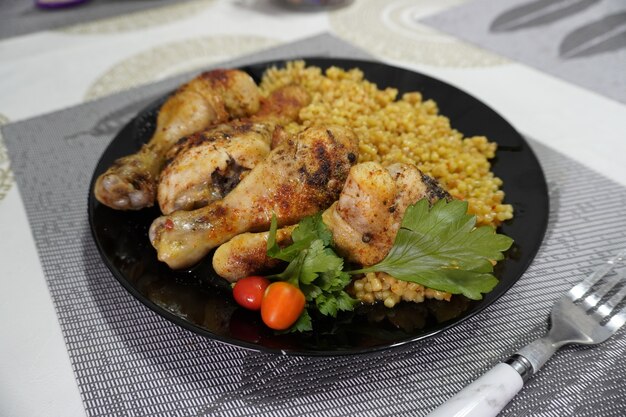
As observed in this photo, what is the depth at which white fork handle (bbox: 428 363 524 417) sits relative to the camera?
1.29 m

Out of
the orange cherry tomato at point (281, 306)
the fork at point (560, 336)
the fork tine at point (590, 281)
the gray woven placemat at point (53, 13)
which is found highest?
the fork tine at point (590, 281)

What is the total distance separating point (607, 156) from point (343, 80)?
133cm

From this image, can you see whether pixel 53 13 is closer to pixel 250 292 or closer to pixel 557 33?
pixel 250 292

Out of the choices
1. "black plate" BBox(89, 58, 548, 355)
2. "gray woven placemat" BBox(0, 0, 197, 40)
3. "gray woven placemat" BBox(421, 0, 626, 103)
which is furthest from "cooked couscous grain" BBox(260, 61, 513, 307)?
"gray woven placemat" BBox(0, 0, 197, 40)

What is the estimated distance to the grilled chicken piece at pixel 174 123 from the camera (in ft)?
6.37

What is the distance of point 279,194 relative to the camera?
1861 millimetres

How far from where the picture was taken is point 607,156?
2543 millimetres

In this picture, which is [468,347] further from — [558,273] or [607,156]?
[607,156]

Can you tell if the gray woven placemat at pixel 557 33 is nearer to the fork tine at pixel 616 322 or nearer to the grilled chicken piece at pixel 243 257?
the fork tine at pixel 616 322

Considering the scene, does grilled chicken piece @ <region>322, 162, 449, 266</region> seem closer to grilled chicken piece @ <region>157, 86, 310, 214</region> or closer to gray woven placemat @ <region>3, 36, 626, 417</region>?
gray woven placemat @ <region>3, 36, 626, 417</region>

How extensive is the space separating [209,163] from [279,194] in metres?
0.32

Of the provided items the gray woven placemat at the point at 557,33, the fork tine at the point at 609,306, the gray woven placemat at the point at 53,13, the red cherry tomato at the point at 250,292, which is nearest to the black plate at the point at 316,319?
the red cherry tomato at the point at 250,292

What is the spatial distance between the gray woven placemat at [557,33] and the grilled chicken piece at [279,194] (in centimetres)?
200

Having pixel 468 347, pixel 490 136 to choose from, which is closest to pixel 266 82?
pixel 490 136
